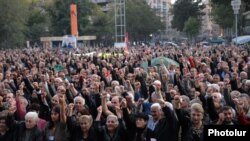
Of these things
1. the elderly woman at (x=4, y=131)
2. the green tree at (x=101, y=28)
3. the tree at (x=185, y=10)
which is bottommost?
the elderly woman at (x=4, y=131)

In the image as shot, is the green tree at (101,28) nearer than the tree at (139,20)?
Yes

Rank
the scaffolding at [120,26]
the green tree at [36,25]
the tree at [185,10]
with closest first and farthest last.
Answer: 1. the scaffolding at [120,26]
2. the green tree at [36,25]
3. the tree at [185,10]

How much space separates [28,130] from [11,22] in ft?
177

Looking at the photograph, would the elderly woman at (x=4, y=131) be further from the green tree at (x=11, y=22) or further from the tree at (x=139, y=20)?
the tree at (x=139, y=20)

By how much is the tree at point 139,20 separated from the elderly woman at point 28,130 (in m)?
80.7

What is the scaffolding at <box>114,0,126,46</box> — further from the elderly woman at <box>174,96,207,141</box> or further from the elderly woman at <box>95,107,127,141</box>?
the elderly woman at <box>174,96,207,141</box>

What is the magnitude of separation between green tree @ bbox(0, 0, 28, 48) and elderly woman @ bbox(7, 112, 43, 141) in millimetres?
52912

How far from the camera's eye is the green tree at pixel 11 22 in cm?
5934

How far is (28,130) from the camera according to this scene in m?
7.67

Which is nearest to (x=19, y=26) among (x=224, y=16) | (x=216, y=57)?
(x=224, y=16)

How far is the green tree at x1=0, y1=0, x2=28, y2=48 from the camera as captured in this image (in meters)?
59.3

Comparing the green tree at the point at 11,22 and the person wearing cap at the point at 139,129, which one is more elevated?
the green tree at the point at 11,22

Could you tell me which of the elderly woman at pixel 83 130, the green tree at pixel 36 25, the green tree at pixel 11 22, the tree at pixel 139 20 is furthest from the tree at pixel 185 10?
the elderly woman at pixel 83 130

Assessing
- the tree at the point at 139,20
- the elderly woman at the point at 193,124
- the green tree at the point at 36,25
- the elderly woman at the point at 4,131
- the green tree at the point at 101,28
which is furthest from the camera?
the tree at the point at 139,20
